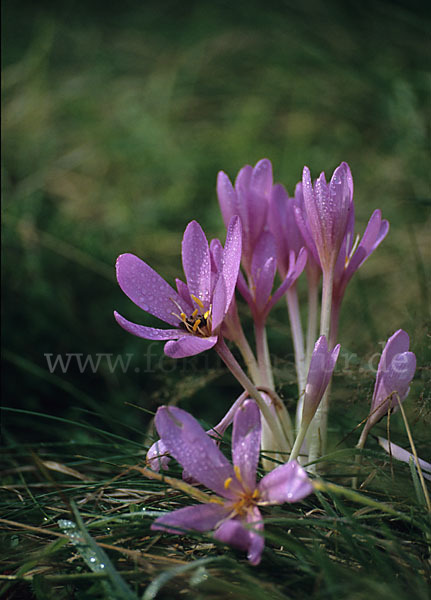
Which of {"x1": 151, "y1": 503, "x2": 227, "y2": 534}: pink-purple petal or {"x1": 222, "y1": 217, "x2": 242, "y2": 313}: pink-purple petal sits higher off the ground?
{"x1": 222, "y1": 217, "x2": 242, "y2": 313}: pink-purple petal

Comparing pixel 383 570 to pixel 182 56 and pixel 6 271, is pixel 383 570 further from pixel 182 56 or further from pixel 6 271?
pixel 182 56

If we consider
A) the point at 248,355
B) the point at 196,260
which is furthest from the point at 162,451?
the point at 196,260

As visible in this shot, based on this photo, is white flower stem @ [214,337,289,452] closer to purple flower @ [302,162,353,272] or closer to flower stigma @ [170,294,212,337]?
flower stigma @ [170,294,212,337]

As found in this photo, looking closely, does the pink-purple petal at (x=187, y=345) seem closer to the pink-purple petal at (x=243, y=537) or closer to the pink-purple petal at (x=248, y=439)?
the pink-purple petal at (x=248, y=439)

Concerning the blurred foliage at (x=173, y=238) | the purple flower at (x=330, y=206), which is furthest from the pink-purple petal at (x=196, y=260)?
the blurred foliage at (x=173, y=238)

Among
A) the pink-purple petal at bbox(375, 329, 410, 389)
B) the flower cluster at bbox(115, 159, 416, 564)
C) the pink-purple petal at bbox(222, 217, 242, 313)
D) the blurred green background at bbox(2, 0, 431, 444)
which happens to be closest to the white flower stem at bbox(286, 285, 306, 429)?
the flower cluster at bbox(115, 159, 416, 564)

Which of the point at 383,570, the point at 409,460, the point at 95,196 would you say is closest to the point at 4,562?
the point at 383,570
